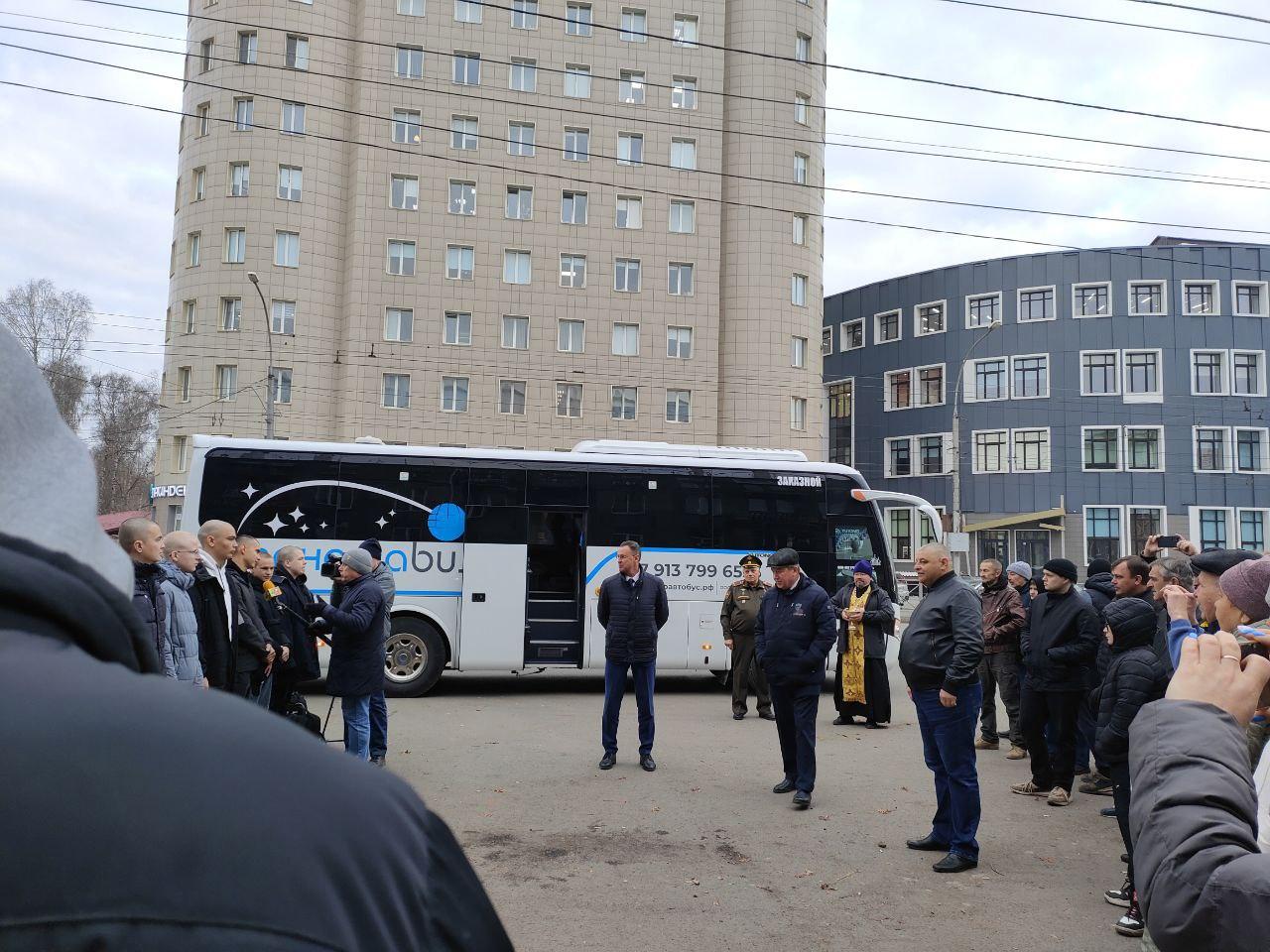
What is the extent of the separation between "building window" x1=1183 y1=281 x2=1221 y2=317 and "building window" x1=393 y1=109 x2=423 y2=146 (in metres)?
38.6

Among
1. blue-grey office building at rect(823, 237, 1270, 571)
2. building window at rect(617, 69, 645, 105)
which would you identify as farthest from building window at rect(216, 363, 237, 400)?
blue-grey office building at rect(823, 237, 1270, 571)

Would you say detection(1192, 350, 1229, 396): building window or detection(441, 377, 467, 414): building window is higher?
detection(1192, 350, 1229, 396): building window

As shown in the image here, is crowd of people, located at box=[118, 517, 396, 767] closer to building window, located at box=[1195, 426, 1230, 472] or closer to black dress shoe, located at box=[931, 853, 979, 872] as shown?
black dress shoe, located at box=[931, 853, 979, 872]

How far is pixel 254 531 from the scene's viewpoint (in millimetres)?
13047

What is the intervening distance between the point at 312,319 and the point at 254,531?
2591 cm

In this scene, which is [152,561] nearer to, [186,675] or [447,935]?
[186,675]

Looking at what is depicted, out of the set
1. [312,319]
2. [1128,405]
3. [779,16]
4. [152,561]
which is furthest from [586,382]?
[152,561]

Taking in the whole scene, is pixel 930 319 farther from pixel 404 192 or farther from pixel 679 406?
pixel 404 192

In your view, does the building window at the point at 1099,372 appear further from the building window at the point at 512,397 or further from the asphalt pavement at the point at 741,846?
the asphalt pavement at the point at 741,846

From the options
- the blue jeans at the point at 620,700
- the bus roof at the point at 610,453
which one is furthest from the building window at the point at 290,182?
the blue jeans at the point at 620,700

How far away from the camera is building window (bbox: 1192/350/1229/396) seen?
48219 mm

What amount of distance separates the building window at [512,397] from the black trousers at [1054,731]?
31391 millimetres

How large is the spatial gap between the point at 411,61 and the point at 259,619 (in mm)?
35869

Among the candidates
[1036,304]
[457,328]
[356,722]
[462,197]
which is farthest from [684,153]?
[356,722]
